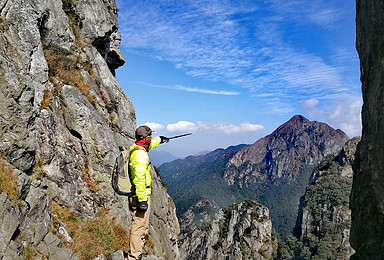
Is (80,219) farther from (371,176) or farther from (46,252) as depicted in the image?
(371,176)

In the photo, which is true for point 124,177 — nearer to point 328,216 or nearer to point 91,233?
point 91,233

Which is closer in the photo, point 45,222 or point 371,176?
point 45,222

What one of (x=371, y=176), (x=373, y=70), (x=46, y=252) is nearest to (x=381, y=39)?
(x=373, y=70)

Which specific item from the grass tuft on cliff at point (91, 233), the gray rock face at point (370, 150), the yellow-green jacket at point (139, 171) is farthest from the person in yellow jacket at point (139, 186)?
the gray rock face at point (370, 150)

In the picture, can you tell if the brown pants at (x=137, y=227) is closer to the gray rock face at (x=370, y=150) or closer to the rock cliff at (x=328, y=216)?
the gray rock face at (x=370, y=150)

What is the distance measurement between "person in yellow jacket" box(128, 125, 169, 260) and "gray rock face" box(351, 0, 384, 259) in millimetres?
10102

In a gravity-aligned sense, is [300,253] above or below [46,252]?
below

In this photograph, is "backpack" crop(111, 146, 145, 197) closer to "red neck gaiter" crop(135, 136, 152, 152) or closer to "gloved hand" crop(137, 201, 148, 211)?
"red neck gaiter" crop(135, 136, 152, 152)

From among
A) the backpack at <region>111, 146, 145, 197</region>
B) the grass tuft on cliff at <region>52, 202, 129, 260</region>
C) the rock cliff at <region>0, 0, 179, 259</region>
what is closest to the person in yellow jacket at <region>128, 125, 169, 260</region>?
the backpack at <region>111, 146, 145, 197</region>

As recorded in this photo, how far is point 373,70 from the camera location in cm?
1220

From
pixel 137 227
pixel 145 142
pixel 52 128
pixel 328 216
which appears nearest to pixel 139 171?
pixel 145 142

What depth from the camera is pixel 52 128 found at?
14.5 m

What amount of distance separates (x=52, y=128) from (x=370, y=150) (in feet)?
59.1

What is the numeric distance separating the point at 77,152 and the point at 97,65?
11650 mm
